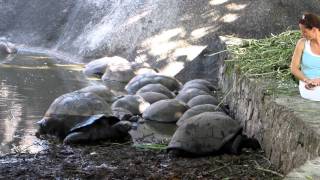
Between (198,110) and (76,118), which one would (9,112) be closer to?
(76,118)

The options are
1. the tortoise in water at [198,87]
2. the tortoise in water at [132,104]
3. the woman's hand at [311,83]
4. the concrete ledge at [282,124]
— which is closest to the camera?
the concrete ledge at [282,124]

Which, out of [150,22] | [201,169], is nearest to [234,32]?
[150,22]

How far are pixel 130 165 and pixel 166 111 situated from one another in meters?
3.14

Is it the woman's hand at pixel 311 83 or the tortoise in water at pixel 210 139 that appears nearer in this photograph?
the woman's hand at pixel 311 83

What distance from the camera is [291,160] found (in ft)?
17.1

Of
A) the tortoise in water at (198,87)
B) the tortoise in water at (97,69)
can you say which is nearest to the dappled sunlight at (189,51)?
the tortoise in water at (97,69)

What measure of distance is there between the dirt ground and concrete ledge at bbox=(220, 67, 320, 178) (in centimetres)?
21

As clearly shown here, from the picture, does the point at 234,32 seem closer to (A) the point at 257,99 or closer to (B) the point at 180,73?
(B) the point at 180,73

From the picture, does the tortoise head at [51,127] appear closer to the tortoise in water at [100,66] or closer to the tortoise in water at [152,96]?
the tortoise in water at [152,96]

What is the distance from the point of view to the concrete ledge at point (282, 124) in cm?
478

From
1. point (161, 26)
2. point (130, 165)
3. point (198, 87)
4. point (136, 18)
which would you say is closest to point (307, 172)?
point (130, 165)

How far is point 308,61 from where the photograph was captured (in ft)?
18.7

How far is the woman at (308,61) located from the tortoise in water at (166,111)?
3.96 m

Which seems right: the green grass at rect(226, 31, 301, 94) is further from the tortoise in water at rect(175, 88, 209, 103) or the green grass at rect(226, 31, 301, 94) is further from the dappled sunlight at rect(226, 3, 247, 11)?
the dappled sunlight at rect(226, 3, 247, 11)
